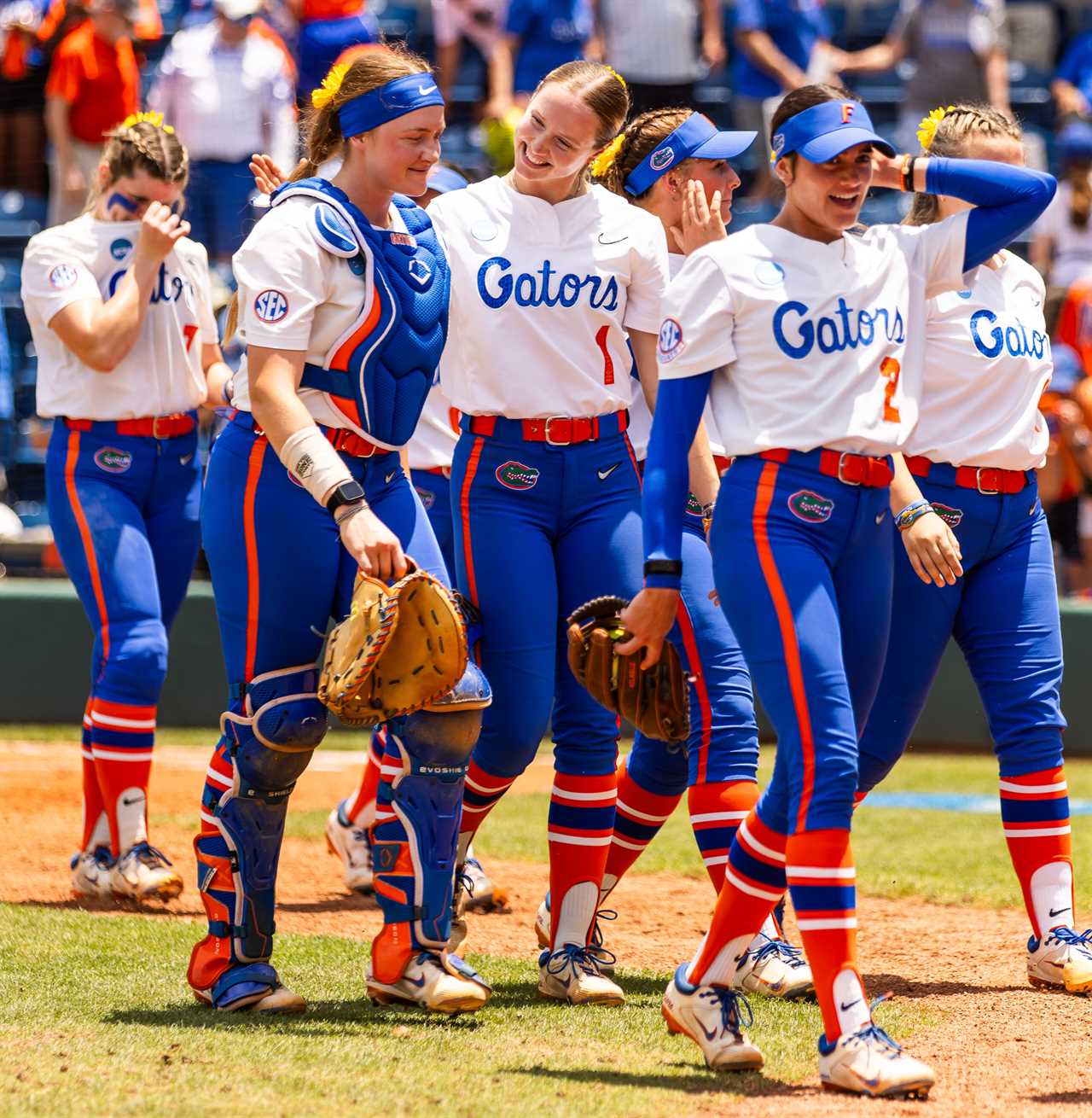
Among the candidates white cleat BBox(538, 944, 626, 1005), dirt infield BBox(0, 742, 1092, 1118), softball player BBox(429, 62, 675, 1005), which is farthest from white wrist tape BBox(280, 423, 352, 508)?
dirt infield BBox(0, 742, 1092, 1118)

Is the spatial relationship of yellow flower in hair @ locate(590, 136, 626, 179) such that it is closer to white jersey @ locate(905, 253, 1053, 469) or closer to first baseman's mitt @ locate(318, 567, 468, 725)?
white jersey @ locate(905, 253, 1053, 469)

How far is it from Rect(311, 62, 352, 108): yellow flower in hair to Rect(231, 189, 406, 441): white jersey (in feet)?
0.93

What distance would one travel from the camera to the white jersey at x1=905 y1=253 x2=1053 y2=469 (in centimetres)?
479

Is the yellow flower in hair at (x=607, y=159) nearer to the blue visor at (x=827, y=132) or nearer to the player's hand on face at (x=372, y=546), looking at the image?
the blue visor at (x=827, y=132)

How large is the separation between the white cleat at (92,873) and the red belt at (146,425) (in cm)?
139

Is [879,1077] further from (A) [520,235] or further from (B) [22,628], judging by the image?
(B) [22,628]

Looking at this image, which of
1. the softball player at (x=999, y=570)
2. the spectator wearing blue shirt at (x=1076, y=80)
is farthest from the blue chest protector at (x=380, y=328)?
the spectator wearing blue shirt at (x=1076, y=80)

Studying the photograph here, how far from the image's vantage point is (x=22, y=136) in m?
13.6

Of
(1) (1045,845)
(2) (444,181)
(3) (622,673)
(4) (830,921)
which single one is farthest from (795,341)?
(2) (444,181)

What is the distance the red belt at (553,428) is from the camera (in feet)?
15.1

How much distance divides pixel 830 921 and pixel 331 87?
2265mm

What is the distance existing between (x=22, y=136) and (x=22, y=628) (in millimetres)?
5007

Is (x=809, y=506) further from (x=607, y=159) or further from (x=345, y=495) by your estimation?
(x=607, y=159)

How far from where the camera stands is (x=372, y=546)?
13.2 ft
